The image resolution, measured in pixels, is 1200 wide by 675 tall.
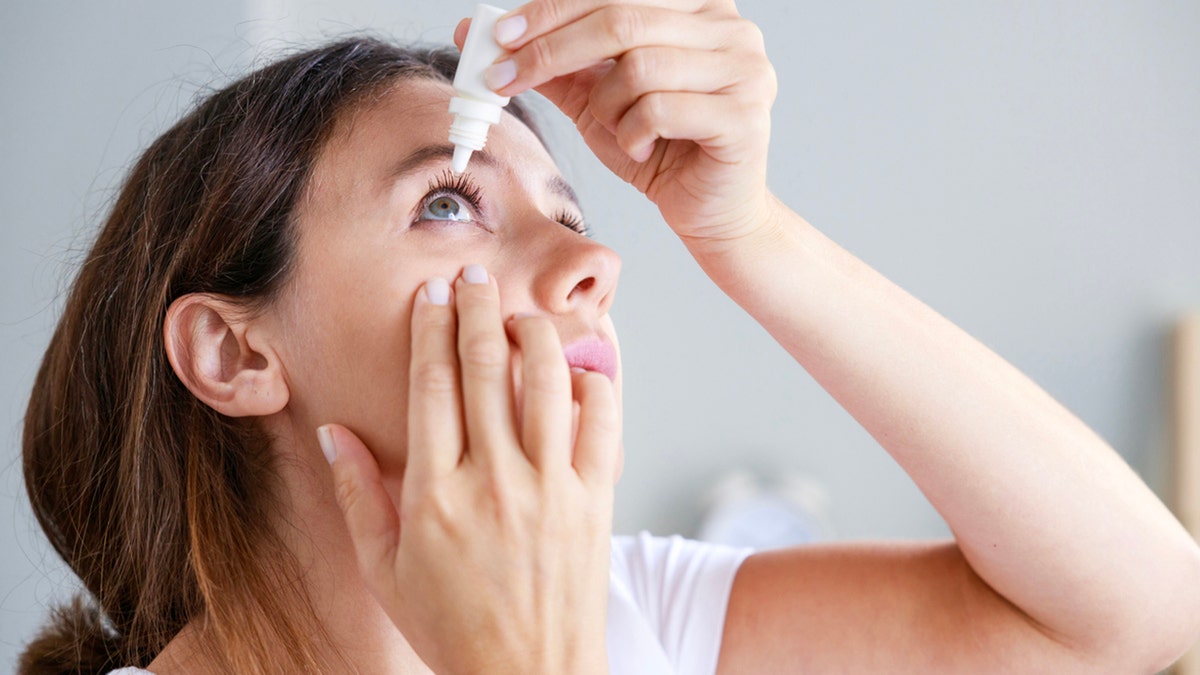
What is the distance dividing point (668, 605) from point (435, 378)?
21.1 inches

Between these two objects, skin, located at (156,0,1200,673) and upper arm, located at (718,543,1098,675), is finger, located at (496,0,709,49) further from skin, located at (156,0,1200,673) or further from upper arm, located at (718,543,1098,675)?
upper arm, located at (718,543,1098,675)

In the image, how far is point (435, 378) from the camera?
712 millimetres

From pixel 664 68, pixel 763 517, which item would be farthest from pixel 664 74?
pixel 763 517

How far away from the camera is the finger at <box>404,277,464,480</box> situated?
2.28ft

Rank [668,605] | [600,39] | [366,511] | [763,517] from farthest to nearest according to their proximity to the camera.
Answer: [763,517], [668,605], [366,511], [600,39]

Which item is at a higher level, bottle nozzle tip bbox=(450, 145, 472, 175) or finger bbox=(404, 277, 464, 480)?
bottle nozzle tip bbox=(450, 145, 472, 175)

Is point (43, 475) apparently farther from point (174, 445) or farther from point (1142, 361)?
point (1142, 361)

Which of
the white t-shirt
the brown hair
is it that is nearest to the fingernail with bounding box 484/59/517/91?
the brown hair

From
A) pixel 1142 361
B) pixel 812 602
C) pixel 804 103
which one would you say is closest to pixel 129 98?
pixel 804 103

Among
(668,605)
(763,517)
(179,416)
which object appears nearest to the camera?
(179,416)

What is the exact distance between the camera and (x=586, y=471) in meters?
0.71

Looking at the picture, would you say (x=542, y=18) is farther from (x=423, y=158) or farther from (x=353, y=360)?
(x=353, y=360)

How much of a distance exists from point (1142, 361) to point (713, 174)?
3.57ft

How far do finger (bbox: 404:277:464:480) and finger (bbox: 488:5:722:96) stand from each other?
0.20 meters
